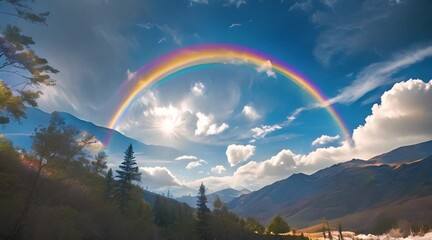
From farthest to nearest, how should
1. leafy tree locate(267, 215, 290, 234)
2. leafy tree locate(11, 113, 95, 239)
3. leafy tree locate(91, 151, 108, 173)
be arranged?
leafy tree locate(267, 215, 290, 234) → leafy tree locate(91, 151, 108, 173) → leafy tree locate(11, 113, 95, 239)

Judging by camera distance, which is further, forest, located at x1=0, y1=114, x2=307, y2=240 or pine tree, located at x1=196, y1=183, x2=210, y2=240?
pine tree, located at x1=196, y1=183, x2=210, y2=240

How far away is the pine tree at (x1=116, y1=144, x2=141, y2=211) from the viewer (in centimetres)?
5994

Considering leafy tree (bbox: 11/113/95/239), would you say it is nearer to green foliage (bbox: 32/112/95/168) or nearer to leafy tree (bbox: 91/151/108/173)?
green foliage (bbox: 32/112/95/168)

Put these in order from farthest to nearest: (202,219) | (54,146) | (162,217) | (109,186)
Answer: (162,217), (202,219), (109,186), (54,146)

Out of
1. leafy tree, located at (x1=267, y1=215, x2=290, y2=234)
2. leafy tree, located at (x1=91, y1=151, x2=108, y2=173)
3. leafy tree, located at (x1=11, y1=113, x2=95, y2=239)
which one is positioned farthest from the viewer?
leafy tree, located at (x1=267, y1=215, x2=290, y2=234)

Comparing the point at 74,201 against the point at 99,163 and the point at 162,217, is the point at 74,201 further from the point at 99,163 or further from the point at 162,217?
the point at 162,217

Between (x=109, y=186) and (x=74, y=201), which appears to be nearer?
(x=74, y=201)

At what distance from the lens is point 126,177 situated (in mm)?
62000

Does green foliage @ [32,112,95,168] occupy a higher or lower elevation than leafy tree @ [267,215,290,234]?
higher

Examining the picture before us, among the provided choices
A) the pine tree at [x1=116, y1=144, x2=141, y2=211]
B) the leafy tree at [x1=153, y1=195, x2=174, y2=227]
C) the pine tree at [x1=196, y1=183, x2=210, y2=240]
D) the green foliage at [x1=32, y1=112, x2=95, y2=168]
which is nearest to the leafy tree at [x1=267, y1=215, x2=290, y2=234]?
the pine tree at [x1=196, y1=183, x2=210, y2=240]

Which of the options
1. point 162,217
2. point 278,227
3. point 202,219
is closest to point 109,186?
point 162,217

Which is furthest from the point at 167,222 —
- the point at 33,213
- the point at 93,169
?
the point at 33,213

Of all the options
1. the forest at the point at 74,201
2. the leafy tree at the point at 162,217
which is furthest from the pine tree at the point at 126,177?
the leafy tree at the point at 162,217

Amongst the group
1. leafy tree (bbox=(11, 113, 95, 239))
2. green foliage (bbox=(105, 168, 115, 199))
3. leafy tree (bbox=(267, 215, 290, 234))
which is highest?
green foliage (bbox=(105, 168, 115, 199))
